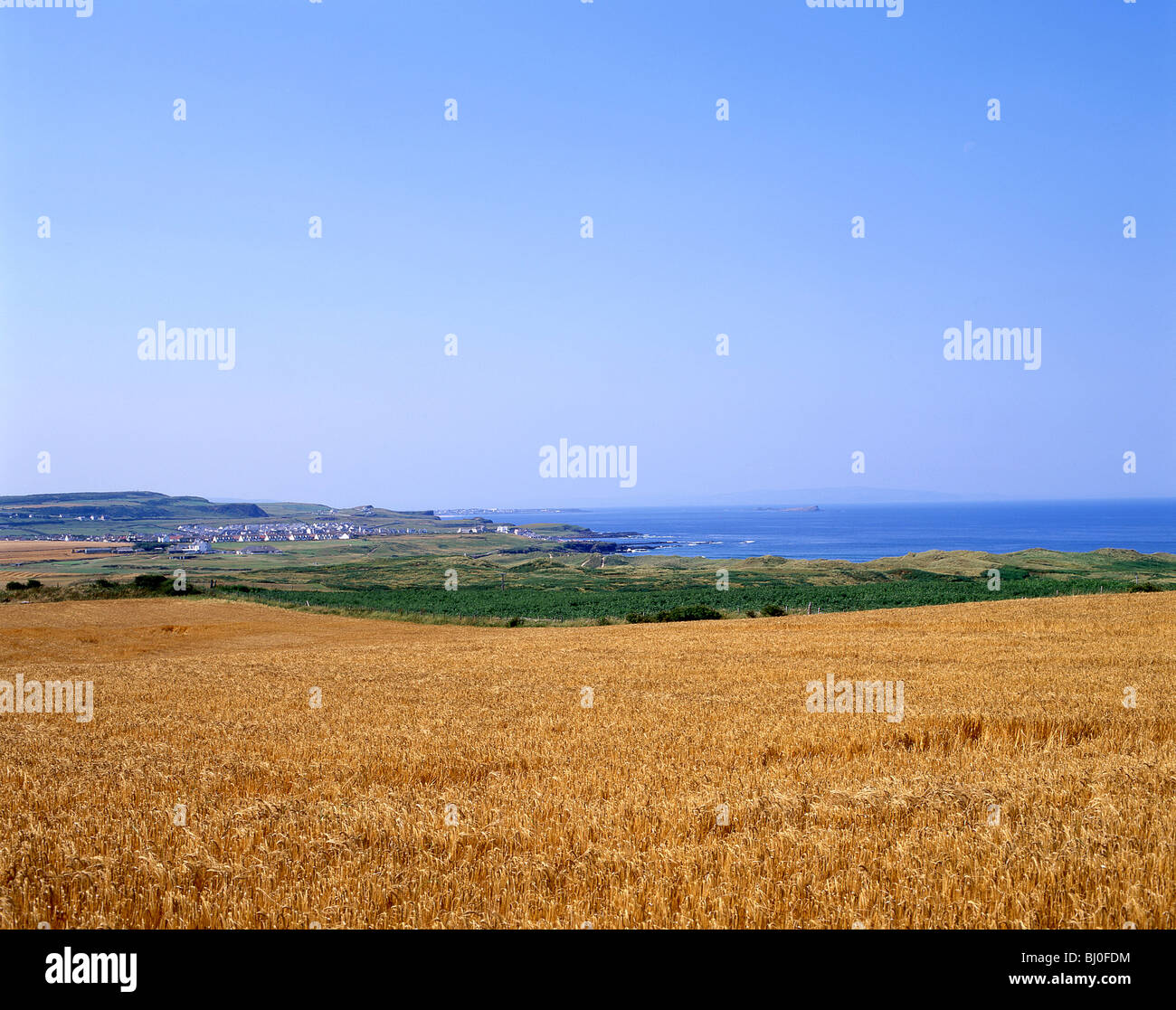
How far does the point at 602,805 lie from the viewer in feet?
24.1

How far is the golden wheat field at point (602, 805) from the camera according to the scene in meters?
5.18

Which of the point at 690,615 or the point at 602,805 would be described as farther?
the point at 690,615

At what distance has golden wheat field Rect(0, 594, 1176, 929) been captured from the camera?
518 cm

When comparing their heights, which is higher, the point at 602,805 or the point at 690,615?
the point at 602,805

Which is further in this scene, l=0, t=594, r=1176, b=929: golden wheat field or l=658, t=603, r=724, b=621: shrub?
l=658, t=603, r=724, b=621: shrub

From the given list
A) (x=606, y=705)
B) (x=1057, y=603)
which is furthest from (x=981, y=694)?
(x=1057, y=603)

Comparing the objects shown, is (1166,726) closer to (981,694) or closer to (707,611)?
(981,694)

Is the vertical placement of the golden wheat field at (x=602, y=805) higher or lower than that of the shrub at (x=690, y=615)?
higher

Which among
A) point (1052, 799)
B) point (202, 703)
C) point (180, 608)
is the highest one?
point (1052, 799)

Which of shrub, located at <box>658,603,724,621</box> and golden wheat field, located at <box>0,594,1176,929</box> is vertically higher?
golden wheat field, located at <box>0,594,1176,929</box>

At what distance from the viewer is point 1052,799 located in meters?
7.39

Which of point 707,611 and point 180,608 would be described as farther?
point 180,608

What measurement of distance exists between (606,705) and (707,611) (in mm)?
38046

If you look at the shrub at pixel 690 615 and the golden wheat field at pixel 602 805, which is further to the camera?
the shrub at pixel 690 615
